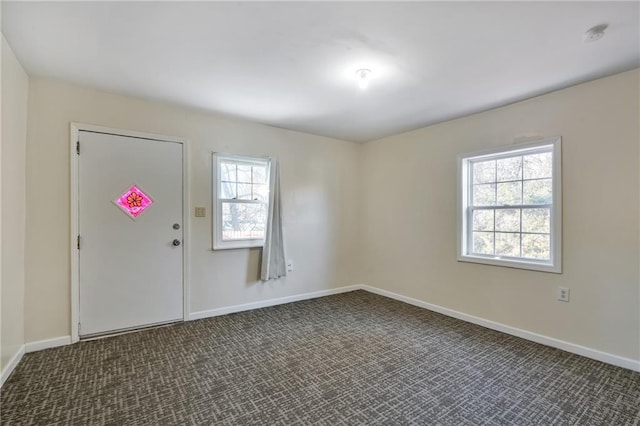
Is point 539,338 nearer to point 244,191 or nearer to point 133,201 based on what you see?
point 244,191

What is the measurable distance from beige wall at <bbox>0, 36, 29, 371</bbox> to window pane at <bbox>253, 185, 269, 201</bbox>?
7.10 ft

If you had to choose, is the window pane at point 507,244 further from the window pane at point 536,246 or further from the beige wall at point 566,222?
the beige wall at point 566,222

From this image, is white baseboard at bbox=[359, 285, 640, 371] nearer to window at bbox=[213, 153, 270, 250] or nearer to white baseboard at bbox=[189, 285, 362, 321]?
white baseboard at bbox=[189, 285, 362, 321]

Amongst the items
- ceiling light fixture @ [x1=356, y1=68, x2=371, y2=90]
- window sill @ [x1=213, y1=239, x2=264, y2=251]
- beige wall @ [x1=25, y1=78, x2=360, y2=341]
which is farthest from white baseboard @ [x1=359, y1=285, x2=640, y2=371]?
ceiling light fixture @ [x1=356, y1=68, x2=371, y2=90]

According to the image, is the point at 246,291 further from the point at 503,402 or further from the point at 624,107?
the point at 624,107

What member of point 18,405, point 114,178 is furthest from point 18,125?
point 18,405

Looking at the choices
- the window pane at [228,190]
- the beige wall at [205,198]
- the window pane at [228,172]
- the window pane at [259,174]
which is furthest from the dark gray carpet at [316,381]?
the window pane at [259,174]

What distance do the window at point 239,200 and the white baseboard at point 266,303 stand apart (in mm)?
741

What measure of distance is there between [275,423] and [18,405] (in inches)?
63.2

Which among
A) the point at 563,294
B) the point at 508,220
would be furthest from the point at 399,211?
the point at 563,294

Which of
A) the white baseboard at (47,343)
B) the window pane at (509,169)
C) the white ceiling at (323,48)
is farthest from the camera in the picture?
the window pane at (509,169)

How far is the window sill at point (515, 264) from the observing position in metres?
2.87

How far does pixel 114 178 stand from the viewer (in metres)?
3.06

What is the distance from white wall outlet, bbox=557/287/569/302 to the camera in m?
2.79
